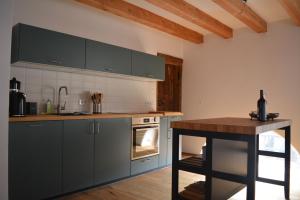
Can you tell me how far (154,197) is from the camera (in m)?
2.78

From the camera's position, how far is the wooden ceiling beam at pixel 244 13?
10.3 ft

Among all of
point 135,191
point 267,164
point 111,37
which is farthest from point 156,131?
point 267,164

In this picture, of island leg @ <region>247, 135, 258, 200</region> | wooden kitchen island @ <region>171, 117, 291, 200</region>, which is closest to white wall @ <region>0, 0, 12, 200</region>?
wooden kitchen island @ <region>171, 117, 291, 200</region>

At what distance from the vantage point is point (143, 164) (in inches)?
144

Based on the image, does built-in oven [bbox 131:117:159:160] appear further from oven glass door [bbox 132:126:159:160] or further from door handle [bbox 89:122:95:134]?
door handle [bbox 89:122:95:134]

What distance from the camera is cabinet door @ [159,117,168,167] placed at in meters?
3.99

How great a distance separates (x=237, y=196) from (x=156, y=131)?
5.07 ft

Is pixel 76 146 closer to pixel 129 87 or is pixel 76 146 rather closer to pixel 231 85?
pixel 129 87

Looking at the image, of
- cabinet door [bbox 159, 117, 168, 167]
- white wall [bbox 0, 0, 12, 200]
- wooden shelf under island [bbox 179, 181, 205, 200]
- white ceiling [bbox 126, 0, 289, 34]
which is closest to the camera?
white wall [bbox 0, 0, 12, 200]

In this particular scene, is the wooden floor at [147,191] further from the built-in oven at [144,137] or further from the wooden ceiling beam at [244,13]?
the wooden ceiling beam at [244,13]

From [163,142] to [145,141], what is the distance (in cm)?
45

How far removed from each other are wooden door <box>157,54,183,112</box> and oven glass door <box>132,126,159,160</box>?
1.15 meters

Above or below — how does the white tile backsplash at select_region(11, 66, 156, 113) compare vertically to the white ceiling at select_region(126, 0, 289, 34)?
below

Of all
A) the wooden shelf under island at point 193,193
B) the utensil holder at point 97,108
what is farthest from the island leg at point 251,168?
the utensil holder at point 97,108
